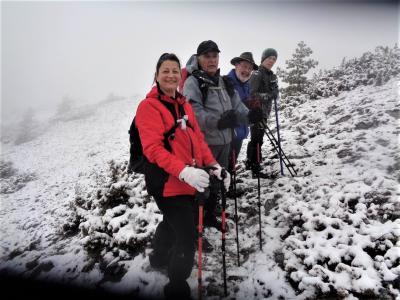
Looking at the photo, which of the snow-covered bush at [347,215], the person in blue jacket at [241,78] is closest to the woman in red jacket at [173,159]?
the snow-covered bush at [347,215]

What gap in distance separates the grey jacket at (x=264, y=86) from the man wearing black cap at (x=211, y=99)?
218 centimetres

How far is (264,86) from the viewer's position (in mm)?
6805

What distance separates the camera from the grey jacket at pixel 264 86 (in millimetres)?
6633

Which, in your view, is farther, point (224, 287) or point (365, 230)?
point (365, 230)

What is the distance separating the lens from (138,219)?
577 centimetres

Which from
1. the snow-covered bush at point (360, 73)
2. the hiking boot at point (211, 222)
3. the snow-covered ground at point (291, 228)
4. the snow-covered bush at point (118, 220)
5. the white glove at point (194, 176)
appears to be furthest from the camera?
the snow-covered bush at point (360, 73)

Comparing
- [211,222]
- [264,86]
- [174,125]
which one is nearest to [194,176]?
[174,125]

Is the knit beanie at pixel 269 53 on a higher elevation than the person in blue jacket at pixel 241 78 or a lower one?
higher

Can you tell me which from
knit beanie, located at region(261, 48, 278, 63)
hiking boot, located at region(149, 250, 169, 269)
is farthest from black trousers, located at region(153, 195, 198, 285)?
knit beanie, located at region(261, 48, 278, 63)

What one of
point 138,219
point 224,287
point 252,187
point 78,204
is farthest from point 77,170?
point 224,287

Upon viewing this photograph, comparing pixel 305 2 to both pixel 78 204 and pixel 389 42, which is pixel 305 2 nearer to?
pixel 389 42

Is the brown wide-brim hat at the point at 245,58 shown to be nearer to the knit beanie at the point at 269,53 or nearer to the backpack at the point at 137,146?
the knit beanie at the point at 269,53

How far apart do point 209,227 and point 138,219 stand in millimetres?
1641

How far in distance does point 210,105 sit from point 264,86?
302 cm
